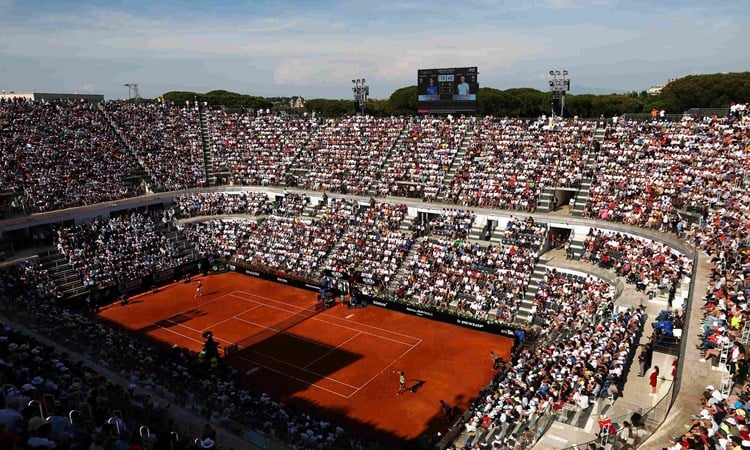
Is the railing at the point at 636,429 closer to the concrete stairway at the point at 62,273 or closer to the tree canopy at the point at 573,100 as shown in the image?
the concrete stairway at the point at 62,273

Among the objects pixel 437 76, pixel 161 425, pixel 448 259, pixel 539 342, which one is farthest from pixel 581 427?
pixel 437 76

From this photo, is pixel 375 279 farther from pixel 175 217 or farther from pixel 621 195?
pixel 175 217

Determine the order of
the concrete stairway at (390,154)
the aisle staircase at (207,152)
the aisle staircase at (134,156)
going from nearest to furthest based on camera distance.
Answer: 1. the concrete stairway at (390,154)
2. the aisle staircase at (134,156)
3. the aisle staircase at (207,152)

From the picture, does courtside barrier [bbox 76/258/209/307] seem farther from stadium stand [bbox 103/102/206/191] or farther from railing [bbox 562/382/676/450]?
railing [bbox 562/382/676/450]

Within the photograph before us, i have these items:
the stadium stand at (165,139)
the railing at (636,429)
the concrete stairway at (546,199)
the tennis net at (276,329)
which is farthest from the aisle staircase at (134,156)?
the railing at (636,429)

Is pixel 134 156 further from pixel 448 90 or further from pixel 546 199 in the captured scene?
pixel 546 199
